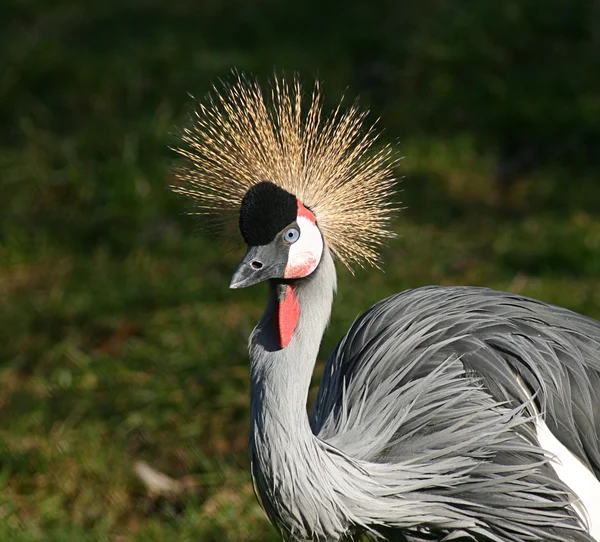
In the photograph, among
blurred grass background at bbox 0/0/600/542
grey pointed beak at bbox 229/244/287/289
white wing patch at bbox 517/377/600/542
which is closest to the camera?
grey pointed beak at bbox 229/244/287/289

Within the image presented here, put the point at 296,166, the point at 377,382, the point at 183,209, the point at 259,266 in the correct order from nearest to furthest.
Result: the point at 259,266, the point at 296,166, the point at 377,382, the point at 183,209

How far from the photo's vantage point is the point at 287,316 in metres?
1.82

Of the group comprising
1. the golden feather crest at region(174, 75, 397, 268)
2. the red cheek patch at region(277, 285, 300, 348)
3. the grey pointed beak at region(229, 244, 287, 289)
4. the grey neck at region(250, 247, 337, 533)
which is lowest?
the grey neck at region(250, 247, 337, 533)

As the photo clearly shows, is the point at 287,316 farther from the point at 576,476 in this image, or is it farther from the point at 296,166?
the point at 576,476

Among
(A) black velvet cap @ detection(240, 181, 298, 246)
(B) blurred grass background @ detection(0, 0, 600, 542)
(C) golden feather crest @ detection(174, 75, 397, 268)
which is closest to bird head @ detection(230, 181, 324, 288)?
(A) black velvet cap @ detection(240, 181, 298, 246)

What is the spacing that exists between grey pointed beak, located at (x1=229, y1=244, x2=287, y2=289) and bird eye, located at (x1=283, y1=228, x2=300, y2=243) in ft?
0.09

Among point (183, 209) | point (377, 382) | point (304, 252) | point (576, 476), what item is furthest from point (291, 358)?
point (183, 209)

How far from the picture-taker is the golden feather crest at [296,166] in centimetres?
195

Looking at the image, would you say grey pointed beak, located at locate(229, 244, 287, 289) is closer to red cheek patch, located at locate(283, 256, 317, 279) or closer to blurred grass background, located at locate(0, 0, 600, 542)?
red cheek patch, located at locate(283, 256, 317, 279)

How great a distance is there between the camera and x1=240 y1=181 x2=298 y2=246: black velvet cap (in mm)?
1775

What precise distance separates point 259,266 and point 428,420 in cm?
46

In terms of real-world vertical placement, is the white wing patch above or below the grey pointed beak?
below

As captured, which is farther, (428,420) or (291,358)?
(428,420)

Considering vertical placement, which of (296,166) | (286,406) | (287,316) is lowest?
(286,406)
